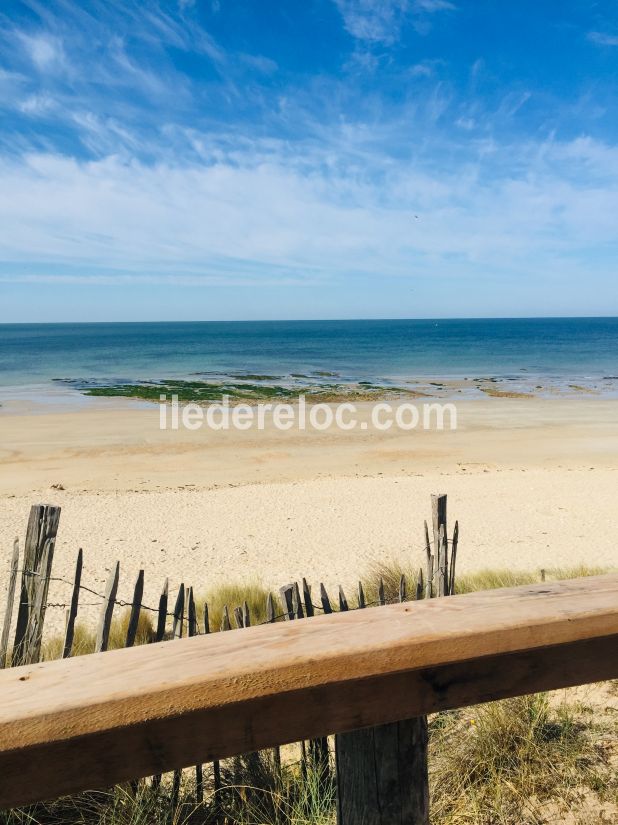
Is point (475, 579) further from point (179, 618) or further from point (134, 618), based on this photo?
point (134, 618)

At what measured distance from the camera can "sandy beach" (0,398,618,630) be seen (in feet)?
30.8

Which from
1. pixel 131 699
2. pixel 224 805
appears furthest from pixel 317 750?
pixel 131 699

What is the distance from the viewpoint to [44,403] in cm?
3011

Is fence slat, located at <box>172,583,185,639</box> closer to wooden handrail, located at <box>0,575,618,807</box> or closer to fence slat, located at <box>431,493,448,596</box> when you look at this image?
fence slat, located at <box>431,493,448,596</box>

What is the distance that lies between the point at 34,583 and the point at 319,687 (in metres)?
3.15

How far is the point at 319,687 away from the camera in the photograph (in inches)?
36.7

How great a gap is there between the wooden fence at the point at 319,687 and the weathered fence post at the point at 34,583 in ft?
9.43

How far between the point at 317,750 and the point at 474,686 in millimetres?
1780

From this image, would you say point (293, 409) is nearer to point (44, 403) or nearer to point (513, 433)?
point (513, 433)

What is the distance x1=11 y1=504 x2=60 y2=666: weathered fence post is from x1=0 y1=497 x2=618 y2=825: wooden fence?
2.87 m

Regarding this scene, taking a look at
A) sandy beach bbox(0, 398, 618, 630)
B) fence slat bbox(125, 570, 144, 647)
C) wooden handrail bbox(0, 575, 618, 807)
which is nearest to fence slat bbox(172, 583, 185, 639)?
fence slat bbox(125, 570, 144, 647)

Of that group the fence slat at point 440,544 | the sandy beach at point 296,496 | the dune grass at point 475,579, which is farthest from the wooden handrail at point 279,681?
the sandy beach at point 296,496

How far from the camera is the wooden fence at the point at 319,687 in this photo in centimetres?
83

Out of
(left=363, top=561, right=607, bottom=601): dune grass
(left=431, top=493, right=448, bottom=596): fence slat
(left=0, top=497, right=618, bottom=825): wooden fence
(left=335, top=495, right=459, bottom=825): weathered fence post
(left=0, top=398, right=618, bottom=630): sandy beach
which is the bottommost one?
(left=0, top=398, right=618, bottom=630): sandy beach
